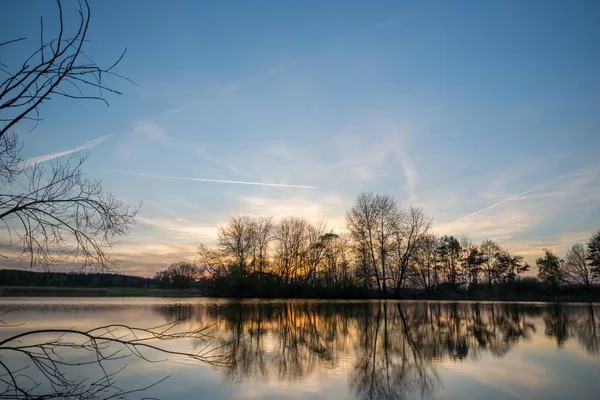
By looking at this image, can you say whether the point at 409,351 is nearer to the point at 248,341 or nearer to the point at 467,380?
the point at 467,380

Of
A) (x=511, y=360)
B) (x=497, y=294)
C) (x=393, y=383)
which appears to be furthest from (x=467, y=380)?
(x=497, y=294)

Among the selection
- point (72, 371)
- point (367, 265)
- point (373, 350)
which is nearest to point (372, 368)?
point (373, 350)

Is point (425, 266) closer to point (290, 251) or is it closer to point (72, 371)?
point (290, 251)

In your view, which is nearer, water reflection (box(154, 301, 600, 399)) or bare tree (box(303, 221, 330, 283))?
water reflection (box(154, 301, 600, 399))

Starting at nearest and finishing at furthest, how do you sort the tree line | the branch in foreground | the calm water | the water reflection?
the branch in foreground, the calm water, the water reflection, the tree line

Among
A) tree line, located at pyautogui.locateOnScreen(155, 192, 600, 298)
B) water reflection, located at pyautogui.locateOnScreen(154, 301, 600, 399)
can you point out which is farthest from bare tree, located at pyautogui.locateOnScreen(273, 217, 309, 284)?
water reflection, located at pyautogui.locateOnScreen(154, 301, 600, 399)

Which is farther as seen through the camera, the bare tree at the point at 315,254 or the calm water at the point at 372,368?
the bare tree at the point at 315,254

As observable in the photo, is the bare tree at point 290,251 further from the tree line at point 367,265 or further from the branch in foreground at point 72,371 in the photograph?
the branch in foreground at point 72,371

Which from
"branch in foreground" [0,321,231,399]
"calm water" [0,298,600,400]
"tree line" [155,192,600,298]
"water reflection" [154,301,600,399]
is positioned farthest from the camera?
"tree line" [155,192,600,298]

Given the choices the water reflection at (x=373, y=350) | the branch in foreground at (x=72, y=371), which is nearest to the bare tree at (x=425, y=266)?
the water reflection at (x=373, y=350)

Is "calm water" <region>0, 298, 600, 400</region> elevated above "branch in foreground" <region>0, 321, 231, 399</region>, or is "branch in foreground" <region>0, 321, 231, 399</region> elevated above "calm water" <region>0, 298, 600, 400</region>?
"branch in foreground" <region>0, 321, 231, 399</region>

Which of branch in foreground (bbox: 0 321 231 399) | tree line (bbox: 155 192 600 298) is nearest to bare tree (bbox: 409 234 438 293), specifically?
tree line (bbox: 155 192 600 298)

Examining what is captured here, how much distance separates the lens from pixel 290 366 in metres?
7.32

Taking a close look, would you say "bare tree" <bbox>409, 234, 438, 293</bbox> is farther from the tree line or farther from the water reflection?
the water reflection
